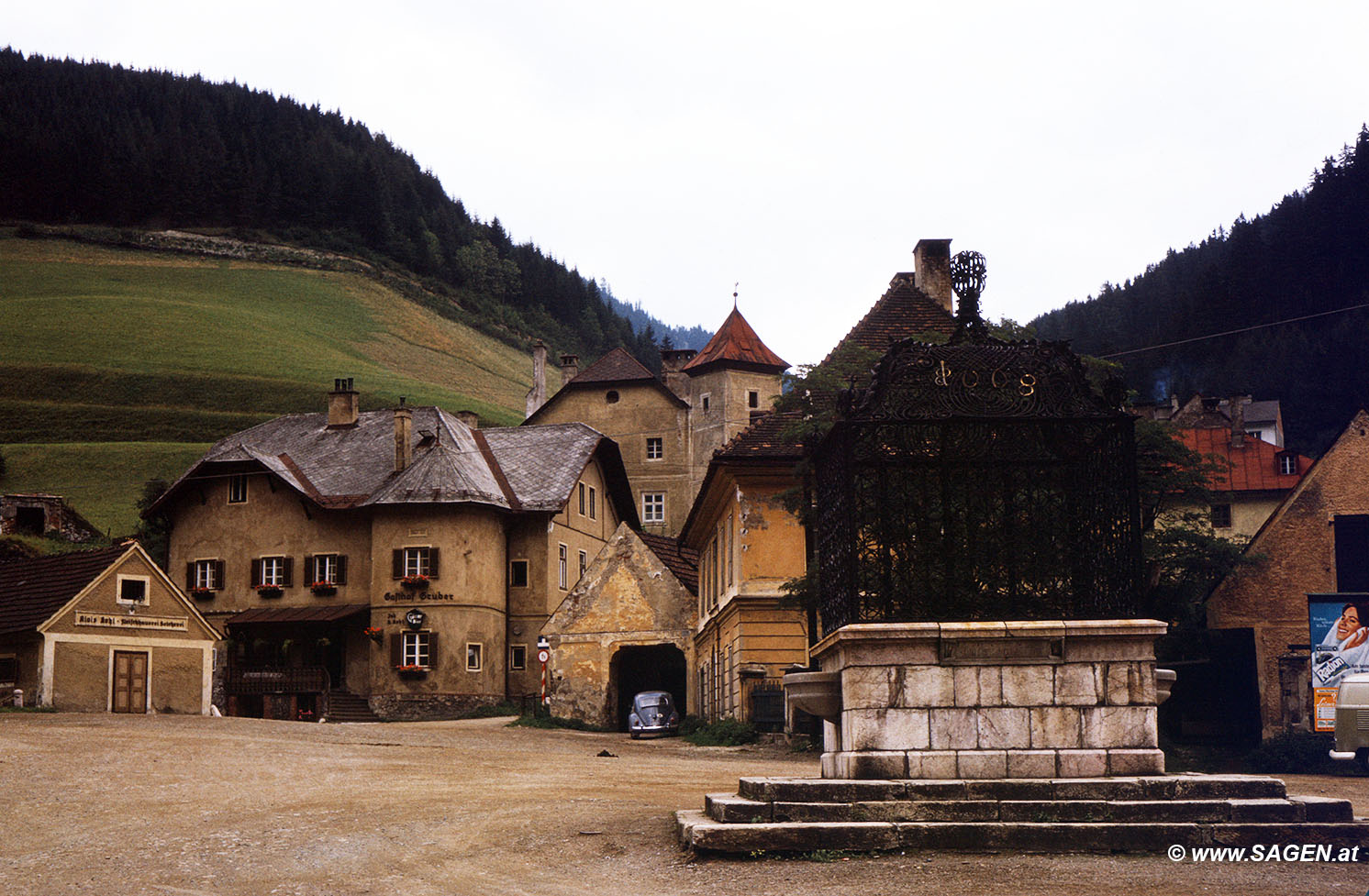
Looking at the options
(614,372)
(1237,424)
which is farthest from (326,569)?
(1237,424)

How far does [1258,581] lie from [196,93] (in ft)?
521

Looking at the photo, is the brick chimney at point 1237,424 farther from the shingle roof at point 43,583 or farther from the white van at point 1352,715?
the shingle roof at point 43,583

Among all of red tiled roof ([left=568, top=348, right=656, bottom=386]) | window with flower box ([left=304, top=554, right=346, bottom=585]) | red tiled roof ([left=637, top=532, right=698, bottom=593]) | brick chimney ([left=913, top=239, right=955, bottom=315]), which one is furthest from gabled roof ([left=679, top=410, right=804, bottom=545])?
red tiled roof ([left=568, top=348, right=656, bottom=386])

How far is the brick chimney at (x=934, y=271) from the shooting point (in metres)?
33.0

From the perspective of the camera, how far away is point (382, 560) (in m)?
47.6

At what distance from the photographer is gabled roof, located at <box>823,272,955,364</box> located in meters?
29.6

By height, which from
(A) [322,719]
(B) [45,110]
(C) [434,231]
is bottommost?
(A) [322,719]

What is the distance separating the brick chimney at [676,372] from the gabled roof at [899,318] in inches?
1938

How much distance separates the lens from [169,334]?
9781 cm

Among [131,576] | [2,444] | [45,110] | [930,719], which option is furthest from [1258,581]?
[45,110]

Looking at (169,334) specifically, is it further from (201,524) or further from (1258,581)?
(1258,581)

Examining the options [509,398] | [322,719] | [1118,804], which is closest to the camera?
[1118,804]

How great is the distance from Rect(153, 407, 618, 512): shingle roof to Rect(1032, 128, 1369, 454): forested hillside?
120 ft

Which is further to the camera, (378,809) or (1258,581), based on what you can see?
(1258,581)
